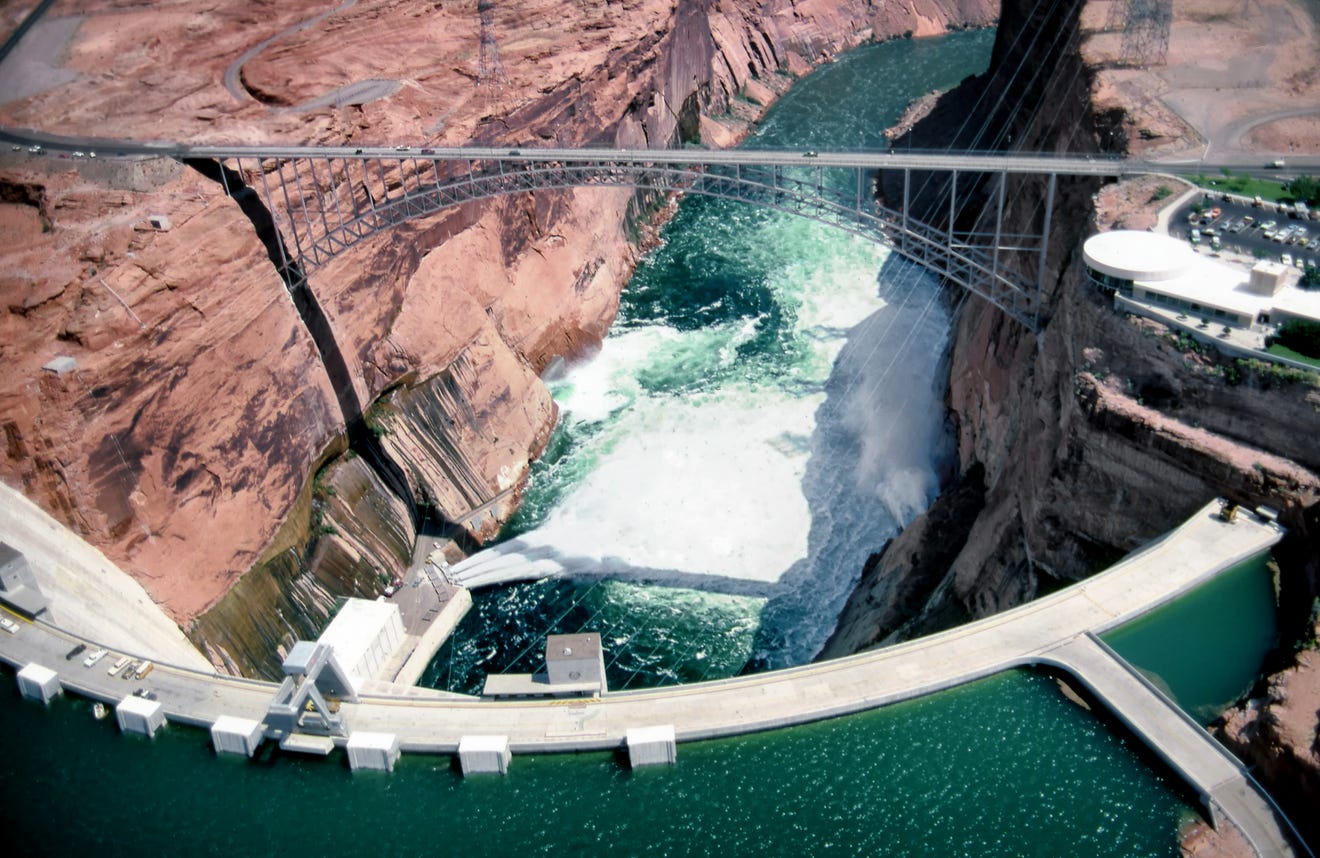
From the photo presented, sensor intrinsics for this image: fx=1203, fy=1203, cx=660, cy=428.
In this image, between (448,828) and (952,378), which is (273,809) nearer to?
(448,828)

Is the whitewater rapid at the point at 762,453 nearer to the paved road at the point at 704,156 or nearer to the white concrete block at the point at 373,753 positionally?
the paved road at the point at 704,156

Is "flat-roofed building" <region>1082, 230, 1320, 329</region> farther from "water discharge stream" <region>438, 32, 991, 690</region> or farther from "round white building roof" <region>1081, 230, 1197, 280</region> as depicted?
"water discharge stream" <region>438, 32, 991, 690</region>

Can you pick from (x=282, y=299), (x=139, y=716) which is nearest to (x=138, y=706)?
(x=139, y=716)

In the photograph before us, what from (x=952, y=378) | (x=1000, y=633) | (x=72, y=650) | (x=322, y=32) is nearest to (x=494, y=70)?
(x=322, y=32)

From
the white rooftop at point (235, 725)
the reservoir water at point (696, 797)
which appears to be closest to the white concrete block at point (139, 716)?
the reservoir water at point (696, 797)

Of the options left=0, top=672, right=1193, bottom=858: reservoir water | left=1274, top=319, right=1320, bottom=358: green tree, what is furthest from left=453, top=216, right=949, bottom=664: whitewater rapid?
left=1274, top=319, right=1320, bottom=358: green tree

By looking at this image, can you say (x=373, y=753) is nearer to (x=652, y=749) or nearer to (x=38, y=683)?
(x=652, y=749)
